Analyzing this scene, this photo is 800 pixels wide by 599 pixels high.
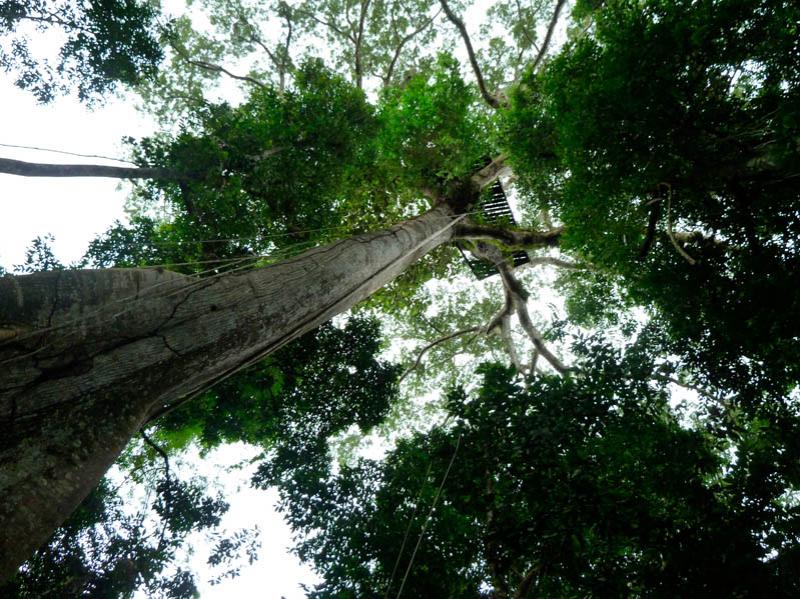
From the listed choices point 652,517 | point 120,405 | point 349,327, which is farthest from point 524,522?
point 349,327

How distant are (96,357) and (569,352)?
498cm

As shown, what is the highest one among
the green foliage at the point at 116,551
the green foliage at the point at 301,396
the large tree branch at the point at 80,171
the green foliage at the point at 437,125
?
the green foliage at the point at 437,125

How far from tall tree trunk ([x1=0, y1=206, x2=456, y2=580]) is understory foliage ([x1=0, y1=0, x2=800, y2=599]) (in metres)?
0.46

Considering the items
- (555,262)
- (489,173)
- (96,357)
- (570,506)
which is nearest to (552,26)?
(489,173)

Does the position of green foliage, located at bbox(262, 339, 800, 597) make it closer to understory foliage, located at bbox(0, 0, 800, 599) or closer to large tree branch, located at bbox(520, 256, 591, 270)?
understory foliage, located at bbox(0, 0, 800, 599)

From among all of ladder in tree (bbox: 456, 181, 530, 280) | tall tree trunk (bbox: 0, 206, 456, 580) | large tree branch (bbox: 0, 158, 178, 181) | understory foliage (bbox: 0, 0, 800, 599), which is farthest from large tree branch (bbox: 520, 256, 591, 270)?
tall tree trunk (bbox: 0, 206, 456, 580)

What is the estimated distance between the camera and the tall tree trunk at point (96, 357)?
1.96 metres

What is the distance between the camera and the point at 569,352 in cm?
550

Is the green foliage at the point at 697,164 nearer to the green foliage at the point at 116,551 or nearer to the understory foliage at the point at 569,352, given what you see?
the understory foliage at the point at 569,352

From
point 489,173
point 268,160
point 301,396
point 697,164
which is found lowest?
point 301,396

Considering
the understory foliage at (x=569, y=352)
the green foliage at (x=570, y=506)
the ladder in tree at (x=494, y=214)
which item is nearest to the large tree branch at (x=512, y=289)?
the ladder in tree at (x=494, y=214)

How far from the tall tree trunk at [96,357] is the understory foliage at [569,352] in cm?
46

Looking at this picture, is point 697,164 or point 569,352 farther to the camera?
point 569,352

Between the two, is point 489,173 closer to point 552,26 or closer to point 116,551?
point 552,26
